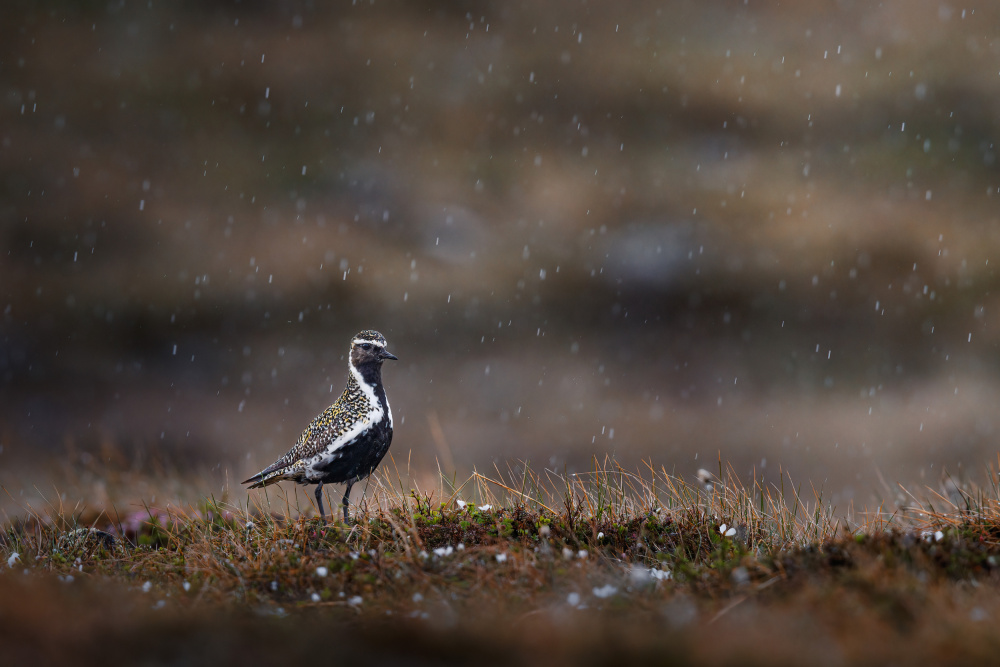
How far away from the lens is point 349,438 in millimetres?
6441

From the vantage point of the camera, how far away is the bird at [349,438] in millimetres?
6449

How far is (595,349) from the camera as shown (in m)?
26.9

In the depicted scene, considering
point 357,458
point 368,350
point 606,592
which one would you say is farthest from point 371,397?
point 606,592

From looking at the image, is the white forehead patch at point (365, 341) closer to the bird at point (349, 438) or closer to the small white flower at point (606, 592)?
the bird at point (349, 438)

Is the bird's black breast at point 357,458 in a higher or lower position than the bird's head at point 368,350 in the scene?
lower

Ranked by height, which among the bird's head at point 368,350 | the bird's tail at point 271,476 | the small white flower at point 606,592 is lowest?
the small white flower at point 606,592

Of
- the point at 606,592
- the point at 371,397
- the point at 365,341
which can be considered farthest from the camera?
the point at 365,341

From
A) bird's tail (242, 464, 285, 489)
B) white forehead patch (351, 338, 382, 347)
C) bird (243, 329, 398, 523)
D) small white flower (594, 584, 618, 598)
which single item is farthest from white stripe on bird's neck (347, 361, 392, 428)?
small white flower (594, 584, 618, 598)

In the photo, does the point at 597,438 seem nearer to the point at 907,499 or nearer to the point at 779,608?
the point at 907,499

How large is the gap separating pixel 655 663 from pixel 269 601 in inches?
114

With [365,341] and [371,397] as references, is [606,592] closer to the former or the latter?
[371,397]

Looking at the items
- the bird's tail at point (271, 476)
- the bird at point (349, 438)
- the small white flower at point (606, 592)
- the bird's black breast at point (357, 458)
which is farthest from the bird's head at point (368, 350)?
the small white flower at point (606, 592)

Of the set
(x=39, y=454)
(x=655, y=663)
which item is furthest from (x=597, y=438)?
(x=655, y=663)

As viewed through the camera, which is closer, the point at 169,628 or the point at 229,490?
the point at 169,628
